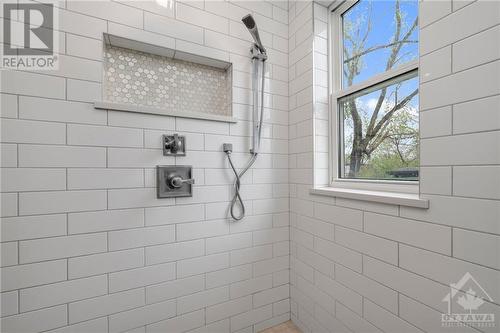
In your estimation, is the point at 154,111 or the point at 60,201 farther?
the point at 154,111

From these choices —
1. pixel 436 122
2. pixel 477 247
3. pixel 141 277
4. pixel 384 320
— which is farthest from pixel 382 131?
pixel 141 277

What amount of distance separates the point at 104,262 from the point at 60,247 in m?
0.19

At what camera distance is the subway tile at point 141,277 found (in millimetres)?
1107

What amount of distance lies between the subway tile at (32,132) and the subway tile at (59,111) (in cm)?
3

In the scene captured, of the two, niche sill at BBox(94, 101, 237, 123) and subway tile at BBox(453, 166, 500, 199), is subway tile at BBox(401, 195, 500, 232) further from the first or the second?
niche sill at BBox(94, 101, 237, 123)

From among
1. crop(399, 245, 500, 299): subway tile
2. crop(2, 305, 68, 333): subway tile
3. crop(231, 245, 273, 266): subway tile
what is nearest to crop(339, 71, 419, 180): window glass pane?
crop(399, 245, 500, 299): subway tile

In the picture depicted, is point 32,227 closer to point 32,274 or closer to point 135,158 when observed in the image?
point 32,274

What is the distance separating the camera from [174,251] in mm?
1233

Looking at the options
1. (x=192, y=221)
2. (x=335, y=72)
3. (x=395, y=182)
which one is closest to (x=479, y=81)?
(x=395, y=182)

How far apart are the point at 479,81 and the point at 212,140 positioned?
1.14m

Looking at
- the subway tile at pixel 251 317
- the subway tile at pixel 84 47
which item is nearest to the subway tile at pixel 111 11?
the subway tile at pixel 84 47

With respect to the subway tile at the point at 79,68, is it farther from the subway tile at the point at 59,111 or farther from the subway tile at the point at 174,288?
the subway tile at the point at 174,288

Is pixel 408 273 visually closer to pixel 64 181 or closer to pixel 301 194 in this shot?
pixel 301 194

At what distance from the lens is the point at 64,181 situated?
3.31 ft
